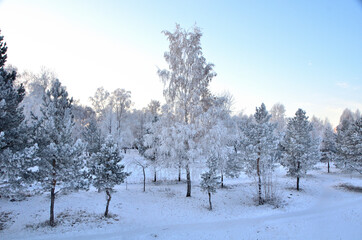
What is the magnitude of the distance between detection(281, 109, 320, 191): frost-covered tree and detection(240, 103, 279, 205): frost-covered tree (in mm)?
7249

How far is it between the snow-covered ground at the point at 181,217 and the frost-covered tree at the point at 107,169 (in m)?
2.60

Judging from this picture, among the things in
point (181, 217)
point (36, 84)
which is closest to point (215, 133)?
point (181, 217)

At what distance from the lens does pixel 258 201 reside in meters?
20.2

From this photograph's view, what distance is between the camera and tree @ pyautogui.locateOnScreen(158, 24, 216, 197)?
63.9 feet

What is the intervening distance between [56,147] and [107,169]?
159 inches

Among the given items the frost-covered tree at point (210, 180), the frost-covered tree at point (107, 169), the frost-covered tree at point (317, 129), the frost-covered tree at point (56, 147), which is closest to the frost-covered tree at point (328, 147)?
the frost-covered tree at point (317, 129)

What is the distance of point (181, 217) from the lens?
15680 millimetres

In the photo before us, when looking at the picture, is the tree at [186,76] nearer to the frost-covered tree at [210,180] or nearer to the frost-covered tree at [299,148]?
the frost-covered tree at [210,180]

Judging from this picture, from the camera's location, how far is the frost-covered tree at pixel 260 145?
65.8ft

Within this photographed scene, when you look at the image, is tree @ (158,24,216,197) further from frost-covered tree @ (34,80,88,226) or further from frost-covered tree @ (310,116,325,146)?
frost-covered tree @ (310,116,325,146)

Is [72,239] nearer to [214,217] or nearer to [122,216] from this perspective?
[122,216]

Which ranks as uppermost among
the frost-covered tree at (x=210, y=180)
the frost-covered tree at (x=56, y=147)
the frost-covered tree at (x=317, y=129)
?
the frost-covered tree at (x=317, y=129)

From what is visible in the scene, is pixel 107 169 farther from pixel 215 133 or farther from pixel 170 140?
pixel 215 133

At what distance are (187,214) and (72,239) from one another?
841cm
